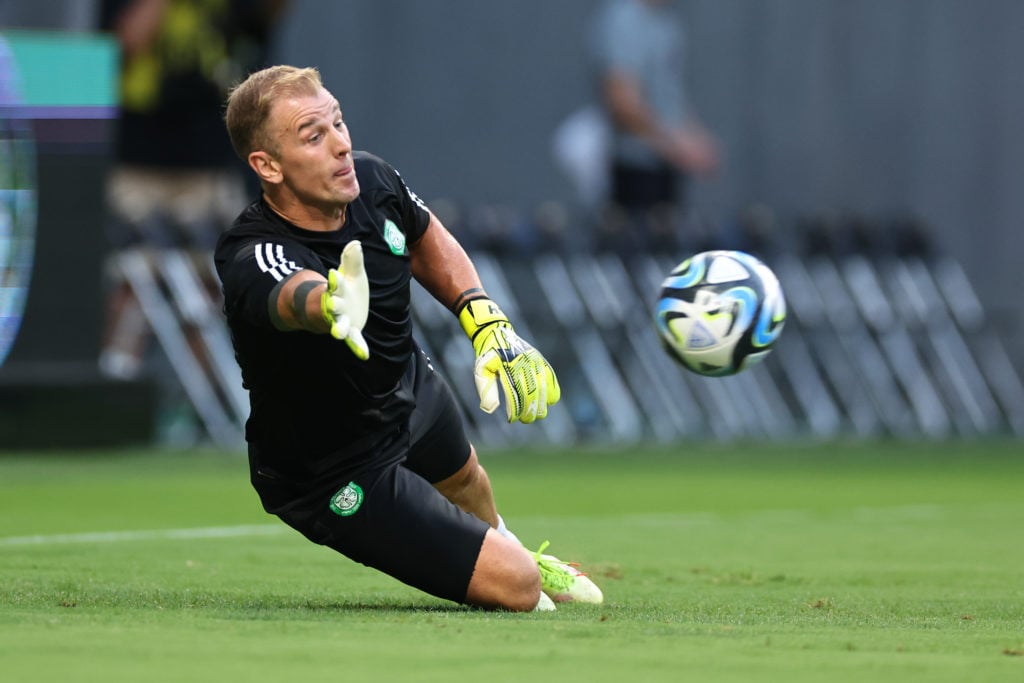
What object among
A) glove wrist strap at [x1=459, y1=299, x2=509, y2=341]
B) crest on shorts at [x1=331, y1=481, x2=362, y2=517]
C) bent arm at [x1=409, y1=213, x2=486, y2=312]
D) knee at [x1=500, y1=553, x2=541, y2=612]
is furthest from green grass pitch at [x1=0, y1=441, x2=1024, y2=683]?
bent arm at [x1=409, y1=213, x2=486, y2=312]

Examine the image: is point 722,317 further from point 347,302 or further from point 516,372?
point 347,302

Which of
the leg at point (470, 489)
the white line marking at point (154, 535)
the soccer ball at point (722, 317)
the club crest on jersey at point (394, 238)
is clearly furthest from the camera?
the white line marking at point (154, 535)

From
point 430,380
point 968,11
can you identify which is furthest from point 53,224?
point 968,11

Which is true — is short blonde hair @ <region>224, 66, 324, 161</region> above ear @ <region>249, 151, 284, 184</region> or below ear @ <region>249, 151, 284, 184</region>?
above

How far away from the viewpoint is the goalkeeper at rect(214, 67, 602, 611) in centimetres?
593

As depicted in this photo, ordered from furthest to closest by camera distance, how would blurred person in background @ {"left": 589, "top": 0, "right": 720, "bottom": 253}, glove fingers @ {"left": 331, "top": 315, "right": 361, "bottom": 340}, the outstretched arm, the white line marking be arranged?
blurred person in background @ {"left": 589, "top": 0, "right": 720, "bottom": 253} < the white line marking < the outstretched arm < glove fingers @ {"left": 331, "top": 315, "right": 361, "bottom": 340}

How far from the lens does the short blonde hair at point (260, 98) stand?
5.96m

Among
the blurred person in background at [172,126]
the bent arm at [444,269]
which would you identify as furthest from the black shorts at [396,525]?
the blurred person in background at [172,126]

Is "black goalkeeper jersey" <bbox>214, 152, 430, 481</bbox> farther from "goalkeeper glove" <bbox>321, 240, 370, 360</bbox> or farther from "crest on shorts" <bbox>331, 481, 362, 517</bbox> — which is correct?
"goalkeeper glove" <bbox>321, 240, 370, 360</bbox>

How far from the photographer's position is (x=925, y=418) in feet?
61.2

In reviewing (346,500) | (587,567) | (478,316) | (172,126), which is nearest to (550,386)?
(478,316)

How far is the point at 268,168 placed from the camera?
5984mm

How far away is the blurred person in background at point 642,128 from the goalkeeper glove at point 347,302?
429 inches

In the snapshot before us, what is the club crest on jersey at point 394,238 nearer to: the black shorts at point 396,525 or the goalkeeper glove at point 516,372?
the goalkeeper glove at point 516,372
